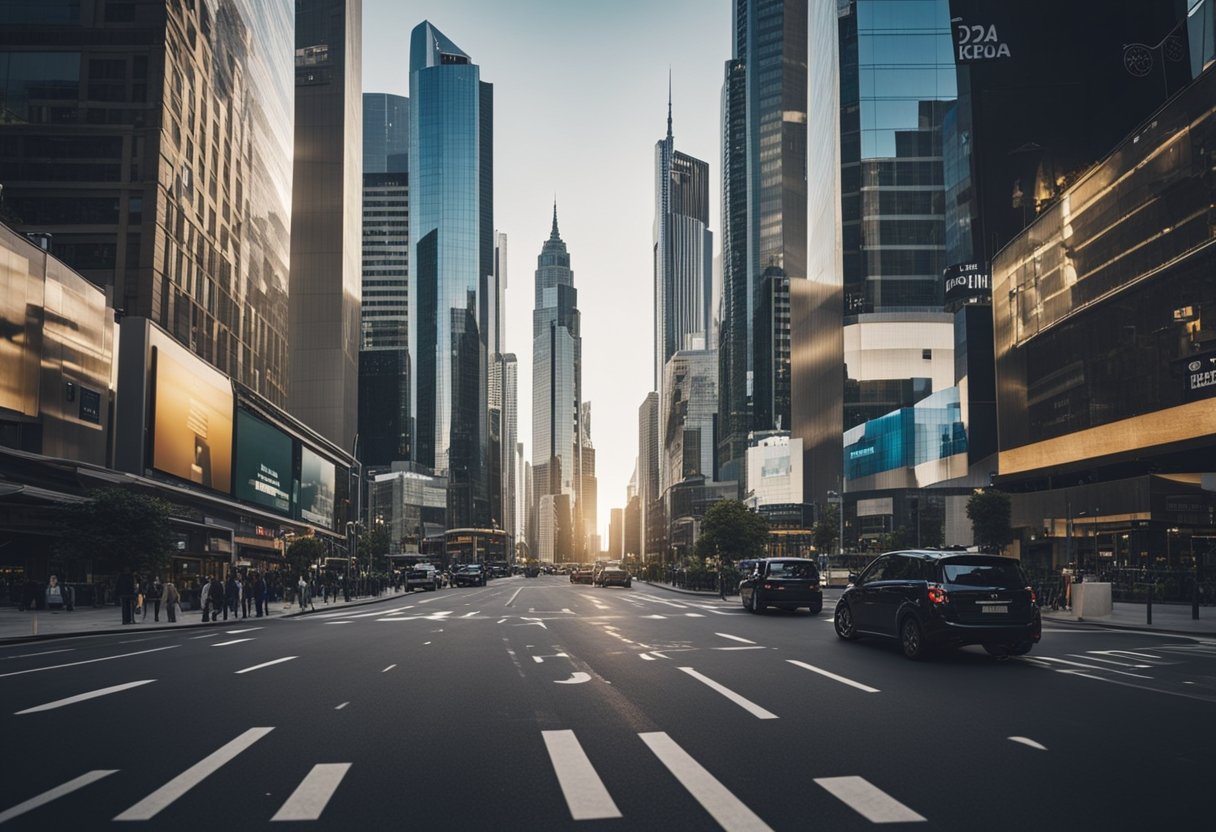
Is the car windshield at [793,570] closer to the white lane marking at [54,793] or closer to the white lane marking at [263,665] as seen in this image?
the white lane marking at [263,665]

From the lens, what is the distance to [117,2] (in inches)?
2378

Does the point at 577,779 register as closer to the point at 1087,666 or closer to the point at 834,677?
the point at 834,677

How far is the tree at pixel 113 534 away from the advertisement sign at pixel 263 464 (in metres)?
34.6

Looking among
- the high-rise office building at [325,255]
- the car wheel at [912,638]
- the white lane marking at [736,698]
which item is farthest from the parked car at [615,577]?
the high-rise office building at [325,255]

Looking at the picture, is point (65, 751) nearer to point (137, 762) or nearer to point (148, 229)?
point (137, 762)

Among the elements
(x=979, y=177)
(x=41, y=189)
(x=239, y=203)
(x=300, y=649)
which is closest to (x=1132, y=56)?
(x=979, y=177)

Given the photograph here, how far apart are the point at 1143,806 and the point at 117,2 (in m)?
71.0

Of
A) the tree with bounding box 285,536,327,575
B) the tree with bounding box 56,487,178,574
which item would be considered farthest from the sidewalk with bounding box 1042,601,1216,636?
the tree with bounding box 285,536,327,575

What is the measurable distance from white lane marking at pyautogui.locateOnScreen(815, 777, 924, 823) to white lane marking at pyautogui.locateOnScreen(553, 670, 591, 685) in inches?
253

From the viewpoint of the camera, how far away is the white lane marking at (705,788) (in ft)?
19.7

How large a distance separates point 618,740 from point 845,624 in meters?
11.2

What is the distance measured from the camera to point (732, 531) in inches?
2559

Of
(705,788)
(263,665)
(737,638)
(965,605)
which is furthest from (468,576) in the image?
(705,788)

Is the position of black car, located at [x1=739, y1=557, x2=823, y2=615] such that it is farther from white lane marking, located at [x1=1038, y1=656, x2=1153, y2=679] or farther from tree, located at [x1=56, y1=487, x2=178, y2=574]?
tree, located at [x1=56, y1=487, x2=178, y2=574]
